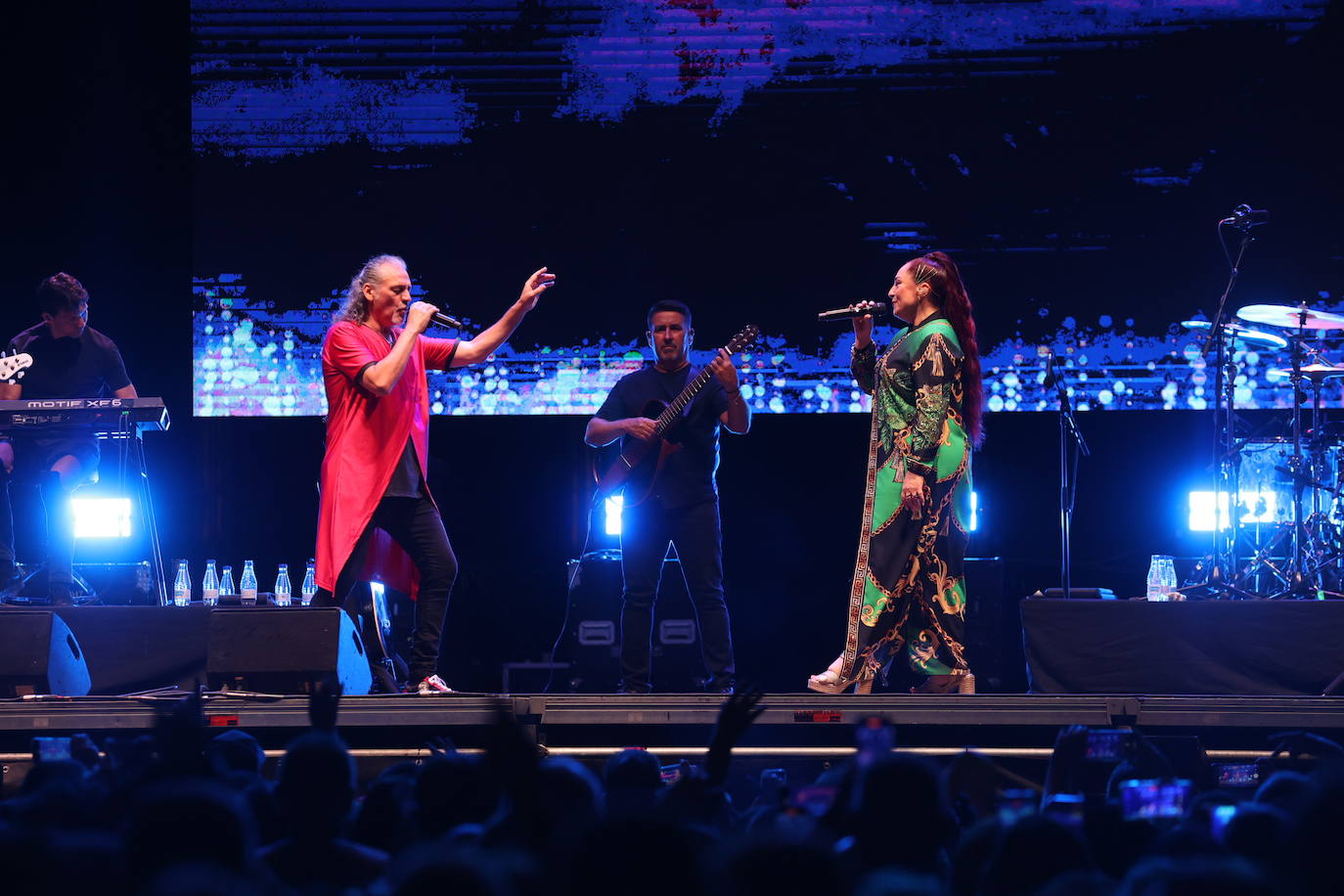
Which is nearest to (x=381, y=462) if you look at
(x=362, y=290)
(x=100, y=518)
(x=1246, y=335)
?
(x=362, y=290)

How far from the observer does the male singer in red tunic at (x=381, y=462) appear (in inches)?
217

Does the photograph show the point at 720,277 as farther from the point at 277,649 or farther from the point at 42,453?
the point at 277,649

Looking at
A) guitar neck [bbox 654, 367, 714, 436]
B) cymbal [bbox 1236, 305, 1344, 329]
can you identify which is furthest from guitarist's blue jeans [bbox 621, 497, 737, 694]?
cymbal [bbox 1236, 305, 1344, 329]

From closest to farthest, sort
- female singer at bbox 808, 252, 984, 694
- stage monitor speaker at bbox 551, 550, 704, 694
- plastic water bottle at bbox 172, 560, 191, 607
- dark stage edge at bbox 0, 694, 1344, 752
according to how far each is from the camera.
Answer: dark stage edge at bbox 0, 694, 1344, 752 < female singer at bbox 808, 252, 984, 694 < stage monitor speaker at bbox 551, 550, 704, 694 < plastic water bottle at bbox 172, 560, 191, 607

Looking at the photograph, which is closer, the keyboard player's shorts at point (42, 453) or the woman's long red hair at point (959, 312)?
the woman's long red hair at point (959, 312)

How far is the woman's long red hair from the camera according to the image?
5711 millimetres

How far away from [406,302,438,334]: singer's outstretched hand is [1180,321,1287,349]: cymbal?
192 inches

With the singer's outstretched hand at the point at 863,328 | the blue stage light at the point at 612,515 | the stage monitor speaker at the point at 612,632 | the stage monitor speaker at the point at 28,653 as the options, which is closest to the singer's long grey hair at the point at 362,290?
the stage monitor speaker at the point at 28,653

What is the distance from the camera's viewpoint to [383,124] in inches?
363

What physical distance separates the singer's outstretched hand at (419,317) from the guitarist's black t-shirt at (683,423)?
52.1 inches

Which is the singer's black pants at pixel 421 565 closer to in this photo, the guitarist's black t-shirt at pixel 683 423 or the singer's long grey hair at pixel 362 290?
the singer's long grey hair at pixel 362 290

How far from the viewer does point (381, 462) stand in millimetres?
5562

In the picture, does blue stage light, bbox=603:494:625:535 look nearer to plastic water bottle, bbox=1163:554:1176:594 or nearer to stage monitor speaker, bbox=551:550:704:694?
stage monitor speaker, bbox=551:550:704:694

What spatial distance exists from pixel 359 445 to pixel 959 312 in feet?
8.68
